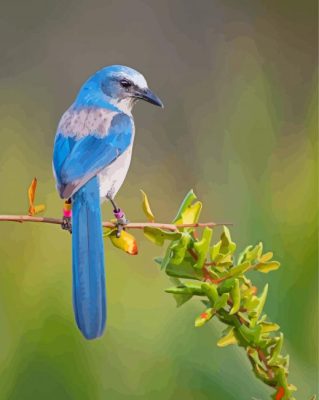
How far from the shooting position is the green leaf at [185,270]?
3.42 ft

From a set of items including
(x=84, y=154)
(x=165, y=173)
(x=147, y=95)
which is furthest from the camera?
(x=165, y=173)

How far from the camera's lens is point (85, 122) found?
132 cm

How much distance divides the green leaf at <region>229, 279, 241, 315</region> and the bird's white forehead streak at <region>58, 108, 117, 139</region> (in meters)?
0.32

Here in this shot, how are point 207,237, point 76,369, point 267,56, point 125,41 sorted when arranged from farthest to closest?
point 125,41 < point 267,56 < point 76,369 < point 207,237

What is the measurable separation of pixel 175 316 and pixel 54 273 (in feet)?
0.75

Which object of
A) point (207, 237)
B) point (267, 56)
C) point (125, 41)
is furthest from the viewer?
point (125, 41)

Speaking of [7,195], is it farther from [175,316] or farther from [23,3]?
[23,3]

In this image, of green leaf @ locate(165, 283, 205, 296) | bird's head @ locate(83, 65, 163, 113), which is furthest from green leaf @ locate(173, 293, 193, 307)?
bird's head @ locate(83, 65, 163, 113)

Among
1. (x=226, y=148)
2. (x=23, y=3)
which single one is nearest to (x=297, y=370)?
(x=226, y=148)

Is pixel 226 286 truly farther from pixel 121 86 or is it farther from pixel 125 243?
pixel 121 86

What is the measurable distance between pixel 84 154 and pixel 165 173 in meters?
1.18

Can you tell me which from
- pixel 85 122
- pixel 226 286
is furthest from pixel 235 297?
pixel 85 122

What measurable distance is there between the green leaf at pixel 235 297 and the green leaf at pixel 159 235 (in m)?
0.08

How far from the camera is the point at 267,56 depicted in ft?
8.26
